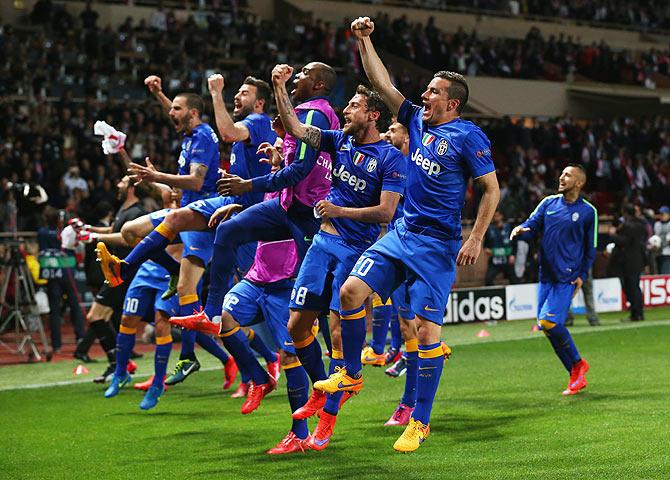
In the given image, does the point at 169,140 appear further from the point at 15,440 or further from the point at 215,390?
the point at 15,440

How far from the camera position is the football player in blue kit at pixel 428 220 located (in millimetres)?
7895

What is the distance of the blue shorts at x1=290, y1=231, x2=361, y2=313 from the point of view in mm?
8219

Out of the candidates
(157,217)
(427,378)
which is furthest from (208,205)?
(427,378)

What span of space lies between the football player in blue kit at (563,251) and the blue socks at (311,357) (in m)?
3.58

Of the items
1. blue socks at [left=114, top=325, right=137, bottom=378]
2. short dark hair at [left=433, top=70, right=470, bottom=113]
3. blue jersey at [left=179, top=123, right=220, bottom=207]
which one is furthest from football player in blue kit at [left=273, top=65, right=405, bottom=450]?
blue socks at [left=114, top=325, right=137, bottom=378]

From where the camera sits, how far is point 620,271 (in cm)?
2162

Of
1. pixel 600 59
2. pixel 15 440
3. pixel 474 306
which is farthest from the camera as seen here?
pixel 600 59

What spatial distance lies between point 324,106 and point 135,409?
4119 millimetres

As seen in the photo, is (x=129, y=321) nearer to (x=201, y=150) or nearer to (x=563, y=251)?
(x=201, y=150)

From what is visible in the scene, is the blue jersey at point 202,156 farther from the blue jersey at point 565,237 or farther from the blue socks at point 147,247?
the blue jersey at point 565,237

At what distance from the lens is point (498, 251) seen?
76.7ft

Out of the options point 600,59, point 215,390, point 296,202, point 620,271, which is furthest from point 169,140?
point 600,59

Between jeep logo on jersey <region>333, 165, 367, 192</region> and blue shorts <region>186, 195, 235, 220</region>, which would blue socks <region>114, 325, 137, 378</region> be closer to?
blue shorts <region>186, 195, 235, 220</region>

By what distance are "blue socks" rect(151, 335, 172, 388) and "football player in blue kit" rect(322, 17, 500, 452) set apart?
3987 mm
